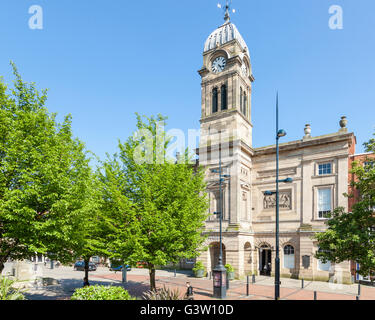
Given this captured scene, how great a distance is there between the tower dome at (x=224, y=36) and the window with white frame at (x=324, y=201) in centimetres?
2121

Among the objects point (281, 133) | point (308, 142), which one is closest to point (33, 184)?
point (281, 133)

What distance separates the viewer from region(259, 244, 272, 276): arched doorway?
31.2 m

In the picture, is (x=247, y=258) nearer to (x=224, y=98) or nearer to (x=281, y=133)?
(x=224, y=98)

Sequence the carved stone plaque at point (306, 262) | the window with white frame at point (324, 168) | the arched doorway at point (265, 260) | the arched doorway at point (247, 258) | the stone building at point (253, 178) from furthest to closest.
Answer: the arched doorway at point (265, 260) < the arched doorway at point (247, 258) < the window with white frame at point (324, 168) < the stone building at point (253, 178) < the carved stone plaque at point (306, 262)

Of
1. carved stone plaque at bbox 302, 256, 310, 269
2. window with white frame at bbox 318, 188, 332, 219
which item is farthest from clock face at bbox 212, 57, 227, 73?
carved stone plaque at bbox 302, 256, 310, 269

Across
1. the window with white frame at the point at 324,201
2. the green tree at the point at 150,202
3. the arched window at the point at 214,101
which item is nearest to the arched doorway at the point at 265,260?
the window with white frame at the point at 324,201

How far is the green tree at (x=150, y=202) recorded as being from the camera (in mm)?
15039

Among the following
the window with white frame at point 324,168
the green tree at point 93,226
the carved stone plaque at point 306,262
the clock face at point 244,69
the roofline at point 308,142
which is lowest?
the carved stone plaque at point 306,262

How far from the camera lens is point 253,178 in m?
33.9

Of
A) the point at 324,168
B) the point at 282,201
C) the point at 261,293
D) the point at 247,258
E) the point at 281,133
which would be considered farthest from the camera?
the point at 282,201

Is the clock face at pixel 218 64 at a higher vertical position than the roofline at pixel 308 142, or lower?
higher

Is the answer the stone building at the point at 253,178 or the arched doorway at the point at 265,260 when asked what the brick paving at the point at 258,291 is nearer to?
the stone building at the point at 253,178

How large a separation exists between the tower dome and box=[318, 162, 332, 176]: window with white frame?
60.9ft

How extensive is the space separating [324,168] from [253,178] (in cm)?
823
